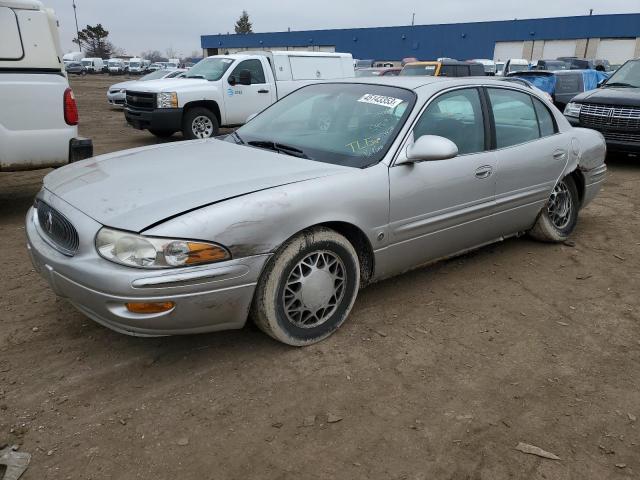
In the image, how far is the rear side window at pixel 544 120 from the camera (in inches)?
184

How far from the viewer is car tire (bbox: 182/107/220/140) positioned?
10906 mm

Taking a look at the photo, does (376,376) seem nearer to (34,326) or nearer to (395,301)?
(395,301)

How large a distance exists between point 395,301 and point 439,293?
0.38 m

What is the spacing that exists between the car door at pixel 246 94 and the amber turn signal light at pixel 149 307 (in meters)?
9.17

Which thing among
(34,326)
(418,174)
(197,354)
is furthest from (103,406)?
(418,174)

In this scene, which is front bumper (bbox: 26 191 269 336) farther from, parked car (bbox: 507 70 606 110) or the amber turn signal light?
parked car (bbox: 507 70 606 110)

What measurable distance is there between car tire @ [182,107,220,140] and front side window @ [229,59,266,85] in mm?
1001

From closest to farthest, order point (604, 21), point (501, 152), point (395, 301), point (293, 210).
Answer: point (293, 210)
point (395, 301)
point (501, 152)
point (604, 21)

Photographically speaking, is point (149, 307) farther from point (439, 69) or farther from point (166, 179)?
point (439, 69)

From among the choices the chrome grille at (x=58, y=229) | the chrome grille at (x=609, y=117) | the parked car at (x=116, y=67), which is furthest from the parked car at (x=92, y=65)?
the chrome grille at (x=58, y=229)

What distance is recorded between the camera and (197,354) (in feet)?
10.2

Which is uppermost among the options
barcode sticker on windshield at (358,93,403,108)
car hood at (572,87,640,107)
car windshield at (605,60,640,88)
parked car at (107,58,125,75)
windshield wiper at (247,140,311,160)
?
barcode sticker on windshield at (358,93,403,108)

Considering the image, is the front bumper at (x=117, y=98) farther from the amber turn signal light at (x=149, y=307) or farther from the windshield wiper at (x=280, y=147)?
the amber turn signal light at (x=149, y=307)

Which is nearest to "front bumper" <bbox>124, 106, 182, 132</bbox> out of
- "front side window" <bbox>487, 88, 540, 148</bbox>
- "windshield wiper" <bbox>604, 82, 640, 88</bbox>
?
"front side window" <bbox>487, 88, 540, 148</bbox>
